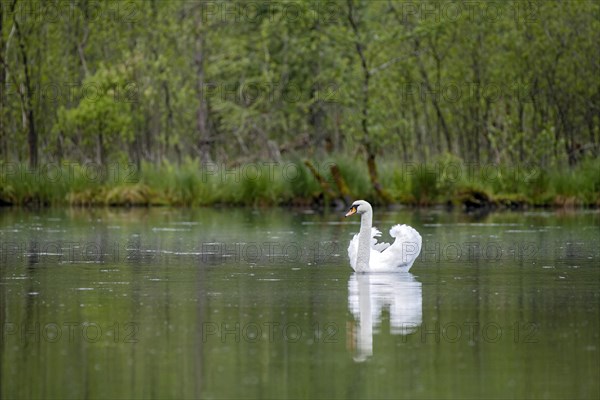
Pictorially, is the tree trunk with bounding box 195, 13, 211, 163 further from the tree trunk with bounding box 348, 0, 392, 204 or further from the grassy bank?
the tree trunk with bounding box 348, 0, 392, 204

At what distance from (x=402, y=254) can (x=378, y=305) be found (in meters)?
3.96

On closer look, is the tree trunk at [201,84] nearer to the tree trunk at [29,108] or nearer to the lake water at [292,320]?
the tree trunk at [29,108]

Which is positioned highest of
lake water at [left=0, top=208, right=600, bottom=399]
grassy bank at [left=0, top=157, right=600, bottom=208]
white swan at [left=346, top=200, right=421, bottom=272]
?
grassy bank at [left=0, top=157, right=600, bottom=208]

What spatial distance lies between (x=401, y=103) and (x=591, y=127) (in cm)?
1030

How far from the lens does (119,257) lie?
22891 mm

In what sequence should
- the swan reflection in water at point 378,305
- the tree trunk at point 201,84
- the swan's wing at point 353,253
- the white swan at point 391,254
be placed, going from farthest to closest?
the tree trunk at point 201,84 → the swan's wing at point 353,253 → the white swan at point 391,254 → the swan reflection in water at point 378,305

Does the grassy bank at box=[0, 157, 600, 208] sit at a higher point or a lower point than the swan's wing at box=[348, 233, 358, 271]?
higher

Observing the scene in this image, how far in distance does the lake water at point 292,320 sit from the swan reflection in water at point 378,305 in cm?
3

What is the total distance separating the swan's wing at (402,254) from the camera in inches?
782

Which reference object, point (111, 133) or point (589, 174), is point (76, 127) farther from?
point (589, 174)

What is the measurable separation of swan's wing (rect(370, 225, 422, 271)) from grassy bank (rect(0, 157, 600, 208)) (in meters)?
23.0

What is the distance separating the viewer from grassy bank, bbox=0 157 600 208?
4322 centimetres

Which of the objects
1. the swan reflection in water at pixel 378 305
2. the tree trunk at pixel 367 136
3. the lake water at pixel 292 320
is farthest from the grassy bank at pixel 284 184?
the swan reflection in water at pixel 378 305

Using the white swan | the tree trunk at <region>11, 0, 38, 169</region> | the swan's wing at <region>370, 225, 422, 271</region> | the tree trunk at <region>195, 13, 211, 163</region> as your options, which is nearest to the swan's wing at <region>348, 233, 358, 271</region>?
the white swan
